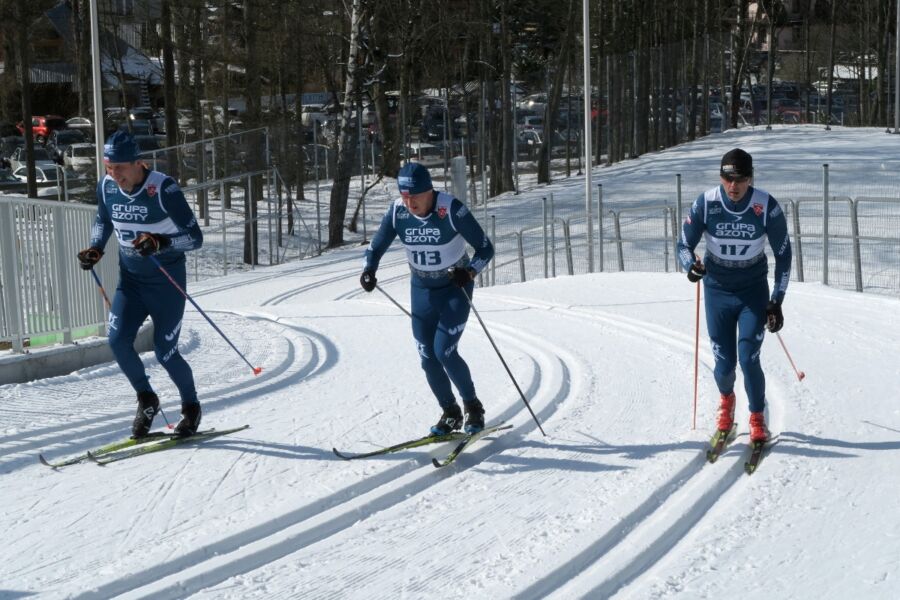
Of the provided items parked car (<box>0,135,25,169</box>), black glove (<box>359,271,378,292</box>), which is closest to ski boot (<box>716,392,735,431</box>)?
black glove (<box>359,271,378,292</box>)

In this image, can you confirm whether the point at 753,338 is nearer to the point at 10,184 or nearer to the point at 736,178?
the point at 736,178

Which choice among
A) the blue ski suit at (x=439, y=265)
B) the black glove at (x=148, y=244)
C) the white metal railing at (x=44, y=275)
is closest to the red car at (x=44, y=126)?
the white metal railing at (x=44, y=275)

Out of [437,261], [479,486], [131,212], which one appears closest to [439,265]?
[437,261]

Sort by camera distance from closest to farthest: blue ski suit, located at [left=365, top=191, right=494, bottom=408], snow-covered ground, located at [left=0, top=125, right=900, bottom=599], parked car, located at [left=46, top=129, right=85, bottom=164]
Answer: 1. snow-covered ground, located at [left=0, top=125, right=900, bottom=599]
2. blue ski suit, located at [left=365, top=191, right=494, bottom=408]
3. parked car, located at [left=46, top=129, right=85, bottom=164]

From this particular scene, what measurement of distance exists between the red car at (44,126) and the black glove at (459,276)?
47.4 meters

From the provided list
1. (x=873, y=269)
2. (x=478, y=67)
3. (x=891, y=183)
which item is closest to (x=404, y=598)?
(x=873, y=269)

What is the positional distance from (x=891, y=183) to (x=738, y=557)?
24683 mm

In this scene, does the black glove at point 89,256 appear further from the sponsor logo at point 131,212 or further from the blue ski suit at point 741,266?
the blue ski suit at point 741,266

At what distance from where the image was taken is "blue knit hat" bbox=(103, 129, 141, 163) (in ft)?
23.5

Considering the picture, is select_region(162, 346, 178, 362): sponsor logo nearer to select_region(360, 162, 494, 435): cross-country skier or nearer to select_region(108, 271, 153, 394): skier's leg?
select_region(108, 271, 153, 394): skier's leg

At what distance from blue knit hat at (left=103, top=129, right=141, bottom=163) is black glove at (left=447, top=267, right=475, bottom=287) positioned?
205cm

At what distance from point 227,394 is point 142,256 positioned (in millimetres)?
2097

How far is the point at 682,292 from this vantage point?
14.1m

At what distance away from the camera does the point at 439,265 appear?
7195 mm
